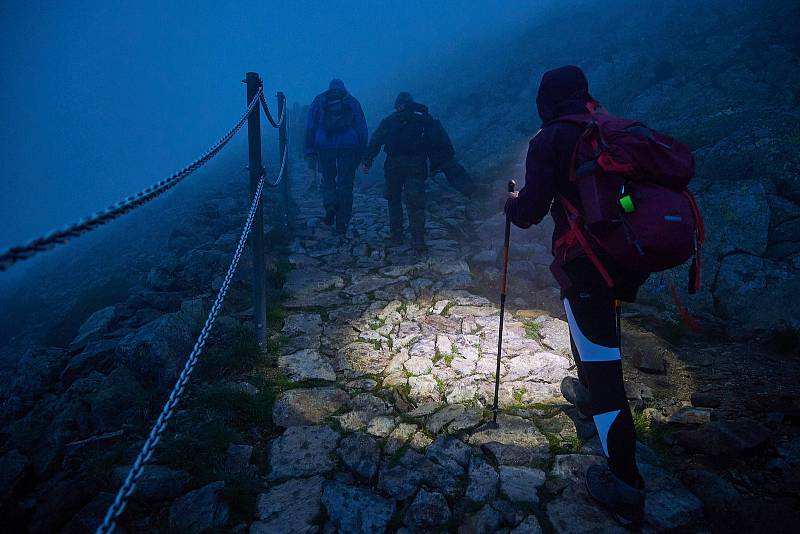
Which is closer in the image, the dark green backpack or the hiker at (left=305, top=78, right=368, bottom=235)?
the dark green backpack

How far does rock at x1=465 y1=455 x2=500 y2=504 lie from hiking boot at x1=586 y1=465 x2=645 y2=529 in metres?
0.62

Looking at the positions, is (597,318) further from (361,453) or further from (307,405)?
(307,405)

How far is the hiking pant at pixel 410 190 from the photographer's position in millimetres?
7559

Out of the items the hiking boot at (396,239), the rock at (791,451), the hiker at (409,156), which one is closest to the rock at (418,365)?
the rock at (791,451)

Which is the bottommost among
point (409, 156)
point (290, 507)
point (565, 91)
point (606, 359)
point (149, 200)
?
point (290, 507)

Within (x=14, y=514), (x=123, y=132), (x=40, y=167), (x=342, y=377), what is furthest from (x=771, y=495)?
(x=123, y=132)

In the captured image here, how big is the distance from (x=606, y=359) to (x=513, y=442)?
1144 mm

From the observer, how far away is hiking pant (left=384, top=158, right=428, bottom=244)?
298 inches

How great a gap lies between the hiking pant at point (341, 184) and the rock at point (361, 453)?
5939 millimetres

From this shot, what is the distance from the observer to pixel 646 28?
14852mm

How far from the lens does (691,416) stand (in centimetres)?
296

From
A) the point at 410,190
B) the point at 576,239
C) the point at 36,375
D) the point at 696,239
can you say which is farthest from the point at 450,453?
the point at 410,190

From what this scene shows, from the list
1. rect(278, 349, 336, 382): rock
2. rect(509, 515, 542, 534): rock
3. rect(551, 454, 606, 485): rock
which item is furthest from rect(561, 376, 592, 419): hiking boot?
rect(278, 349, 336, 382): rock

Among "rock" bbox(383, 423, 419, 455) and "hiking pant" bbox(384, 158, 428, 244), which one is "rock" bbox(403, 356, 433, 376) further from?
"hiking pant" bbox(384, 158, 428, 244)
